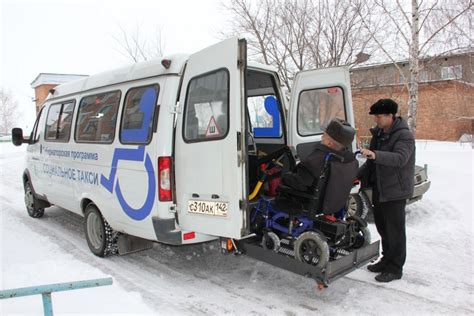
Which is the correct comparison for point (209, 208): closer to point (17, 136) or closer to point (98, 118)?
point (98, 118)

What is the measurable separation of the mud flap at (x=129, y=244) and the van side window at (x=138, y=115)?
4.12 ft

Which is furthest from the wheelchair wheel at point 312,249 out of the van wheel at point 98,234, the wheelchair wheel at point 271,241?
the van wheel at point 98,234

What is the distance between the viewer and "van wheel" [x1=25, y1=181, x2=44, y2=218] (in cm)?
698

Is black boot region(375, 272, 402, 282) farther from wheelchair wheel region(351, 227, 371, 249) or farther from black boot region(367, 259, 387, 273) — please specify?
wheelchair wheel region(351, 227, 371, 249)

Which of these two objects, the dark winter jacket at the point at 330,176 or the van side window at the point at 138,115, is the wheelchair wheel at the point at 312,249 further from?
the van side window at the point at 138,115

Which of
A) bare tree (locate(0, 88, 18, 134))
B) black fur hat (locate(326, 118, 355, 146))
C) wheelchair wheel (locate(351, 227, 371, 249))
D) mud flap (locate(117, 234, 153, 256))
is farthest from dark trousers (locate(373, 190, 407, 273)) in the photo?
bare tree (locate(0, 88, 18, 134))

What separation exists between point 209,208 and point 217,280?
1.17 meters

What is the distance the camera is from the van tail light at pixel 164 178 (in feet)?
12.2

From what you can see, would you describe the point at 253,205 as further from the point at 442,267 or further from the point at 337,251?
the point at 442,267

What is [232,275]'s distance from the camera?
14.3ft

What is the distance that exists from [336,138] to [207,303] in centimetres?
206

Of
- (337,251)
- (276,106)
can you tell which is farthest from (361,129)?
(337,251)

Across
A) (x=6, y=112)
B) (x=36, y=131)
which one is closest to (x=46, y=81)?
(x=6, y=112)

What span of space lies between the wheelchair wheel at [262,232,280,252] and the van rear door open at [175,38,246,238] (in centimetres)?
54
